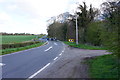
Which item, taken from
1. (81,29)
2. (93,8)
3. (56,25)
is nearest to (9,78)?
(81,29)

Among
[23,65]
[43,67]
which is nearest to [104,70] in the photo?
[43,67]

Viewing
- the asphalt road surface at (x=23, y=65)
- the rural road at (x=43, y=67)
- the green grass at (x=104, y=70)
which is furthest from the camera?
the asphalt road surface at (x=23, y=65)

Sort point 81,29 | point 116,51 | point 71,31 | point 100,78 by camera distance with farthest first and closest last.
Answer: point 71,31, point 81,29, point 116,51, point 100,78

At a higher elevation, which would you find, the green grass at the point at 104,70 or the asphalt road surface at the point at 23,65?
the green grass at the point at 104,70

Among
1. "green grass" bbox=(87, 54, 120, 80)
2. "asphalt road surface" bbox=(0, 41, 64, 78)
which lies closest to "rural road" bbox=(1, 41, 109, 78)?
"asphalt road surface" bbox=(0, 41, 64, 78)

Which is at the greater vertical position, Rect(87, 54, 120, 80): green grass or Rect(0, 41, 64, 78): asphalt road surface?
Rect(87, 54, 120, 80): green grass

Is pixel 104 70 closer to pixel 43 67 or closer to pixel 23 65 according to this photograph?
pixel 43 67

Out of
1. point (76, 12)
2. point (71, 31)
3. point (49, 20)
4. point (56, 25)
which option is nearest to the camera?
point (76, 12)

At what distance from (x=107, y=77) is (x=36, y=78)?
10.4 ft

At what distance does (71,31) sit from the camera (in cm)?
4725

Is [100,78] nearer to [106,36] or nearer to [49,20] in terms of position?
[106,36]

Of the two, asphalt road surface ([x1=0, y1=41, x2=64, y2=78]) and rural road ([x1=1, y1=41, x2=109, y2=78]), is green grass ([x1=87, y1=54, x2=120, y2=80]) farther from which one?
asphalt road surface ([x1=0, y1=41, x2=64, y2=78])

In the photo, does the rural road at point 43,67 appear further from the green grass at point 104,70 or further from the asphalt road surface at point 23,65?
the green grass at point 104,70

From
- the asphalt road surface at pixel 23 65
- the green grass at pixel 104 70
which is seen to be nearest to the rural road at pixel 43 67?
the asphalt road surface at pixel 23 65
